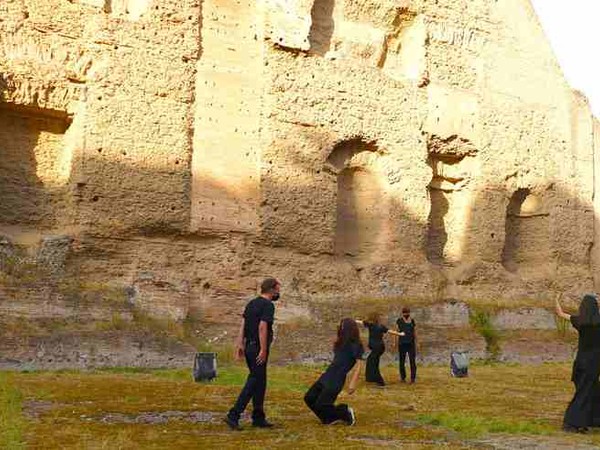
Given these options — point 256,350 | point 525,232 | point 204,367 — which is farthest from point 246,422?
point 525,232

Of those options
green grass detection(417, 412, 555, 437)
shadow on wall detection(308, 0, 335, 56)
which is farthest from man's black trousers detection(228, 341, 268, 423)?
shadow on wall detection(308, 0, 335, 56)

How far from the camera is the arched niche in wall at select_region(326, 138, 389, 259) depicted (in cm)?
1853

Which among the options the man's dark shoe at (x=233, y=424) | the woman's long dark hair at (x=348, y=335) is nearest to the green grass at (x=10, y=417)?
the man's dark shoe at (x=233, y=424)

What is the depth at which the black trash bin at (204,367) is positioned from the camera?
11305 millimetres

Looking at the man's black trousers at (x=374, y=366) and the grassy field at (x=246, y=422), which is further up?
the man's black trousers at (x=374, y=366)

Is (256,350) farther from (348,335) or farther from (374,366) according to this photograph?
(374,366)

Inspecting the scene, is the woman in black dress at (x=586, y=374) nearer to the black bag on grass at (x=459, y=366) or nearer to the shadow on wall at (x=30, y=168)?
the black bag on grass at (x=459, y=366)

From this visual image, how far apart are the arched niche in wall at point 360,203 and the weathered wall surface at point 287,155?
0.03 meters

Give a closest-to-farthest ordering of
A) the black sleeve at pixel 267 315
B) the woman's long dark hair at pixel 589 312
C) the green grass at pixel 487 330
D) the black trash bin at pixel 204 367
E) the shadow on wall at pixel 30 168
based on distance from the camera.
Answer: the black sleeve at pixel 267 315
the woman's long dark hair at pixel 589 312
the black trash bin at pixel 204 367
the shadow on wall at pixel 30 168
the green grass at pixel 487 330

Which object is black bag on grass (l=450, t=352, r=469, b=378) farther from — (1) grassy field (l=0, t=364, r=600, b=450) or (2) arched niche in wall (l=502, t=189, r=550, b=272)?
(2) arched niche in wall (l=502, t=189, r=550, b=272)

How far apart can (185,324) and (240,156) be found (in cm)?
371

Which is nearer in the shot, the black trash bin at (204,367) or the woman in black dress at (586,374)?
the woman in black dress at (586,374)

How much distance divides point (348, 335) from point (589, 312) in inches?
91.0

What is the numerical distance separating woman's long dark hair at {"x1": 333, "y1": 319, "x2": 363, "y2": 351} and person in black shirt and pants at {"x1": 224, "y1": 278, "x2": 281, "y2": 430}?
0.75 metres
